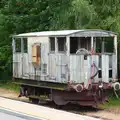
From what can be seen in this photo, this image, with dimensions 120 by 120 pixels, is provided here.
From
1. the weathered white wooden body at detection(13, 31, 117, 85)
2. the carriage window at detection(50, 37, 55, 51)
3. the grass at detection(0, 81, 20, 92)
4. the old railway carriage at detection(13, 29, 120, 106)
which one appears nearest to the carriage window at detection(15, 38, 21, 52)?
the old railway carriage at detection(13, 29, 120, 106)

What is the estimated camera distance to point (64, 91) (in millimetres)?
16984

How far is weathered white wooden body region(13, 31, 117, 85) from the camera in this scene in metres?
16.4

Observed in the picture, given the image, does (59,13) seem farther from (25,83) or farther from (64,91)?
(64,91)

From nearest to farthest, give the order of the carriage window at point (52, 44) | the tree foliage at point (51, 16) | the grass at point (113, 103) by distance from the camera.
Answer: the carriage window at point (52, 44)
the grass at point (113, 103)
the tree foliage at point (51, 16)

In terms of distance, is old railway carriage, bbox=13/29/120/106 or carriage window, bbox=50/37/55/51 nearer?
old railway carriage, bbox=13/29/120/106

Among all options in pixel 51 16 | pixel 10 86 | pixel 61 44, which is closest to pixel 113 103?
pixel 61 44

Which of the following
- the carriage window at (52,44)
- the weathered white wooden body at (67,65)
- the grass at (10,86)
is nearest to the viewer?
the weathered white wooden body at (67,65)

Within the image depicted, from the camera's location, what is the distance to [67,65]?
1639 centimetres

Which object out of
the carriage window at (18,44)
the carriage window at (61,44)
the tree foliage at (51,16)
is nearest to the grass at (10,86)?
the tree foliage at (51,16)

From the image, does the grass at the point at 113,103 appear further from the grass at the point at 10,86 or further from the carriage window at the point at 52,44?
the grass at the point at 10,86

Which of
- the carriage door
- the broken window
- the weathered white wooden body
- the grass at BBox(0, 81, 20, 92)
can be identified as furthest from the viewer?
the grass at BBox(0, 81, 20, 92)

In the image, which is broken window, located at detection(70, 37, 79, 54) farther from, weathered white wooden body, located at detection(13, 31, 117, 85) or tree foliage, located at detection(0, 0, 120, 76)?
tree foliage, located at detection(0, 0, 120, 76)

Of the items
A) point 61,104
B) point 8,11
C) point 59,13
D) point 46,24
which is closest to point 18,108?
point 61,104

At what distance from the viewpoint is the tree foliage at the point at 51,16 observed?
1916cm
